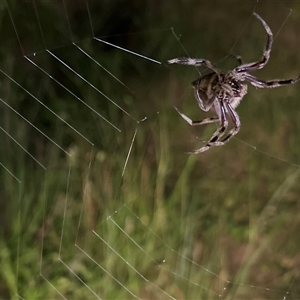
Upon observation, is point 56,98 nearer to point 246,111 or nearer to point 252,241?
point 246,111

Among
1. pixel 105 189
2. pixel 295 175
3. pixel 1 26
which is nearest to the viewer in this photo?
pixel 1 26

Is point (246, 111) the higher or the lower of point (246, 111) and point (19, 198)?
the higher

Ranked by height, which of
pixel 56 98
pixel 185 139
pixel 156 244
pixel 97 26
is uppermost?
pixel 97 26

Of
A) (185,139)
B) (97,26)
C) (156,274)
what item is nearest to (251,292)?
(156,274)

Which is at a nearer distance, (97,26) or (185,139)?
(97,26)

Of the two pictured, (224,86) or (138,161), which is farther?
(138,161)

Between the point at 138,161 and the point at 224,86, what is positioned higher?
the point at 224,86

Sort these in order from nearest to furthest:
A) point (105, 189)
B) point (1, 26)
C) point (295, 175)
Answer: point (1, 26), point (105, 189), point (295, 175)
